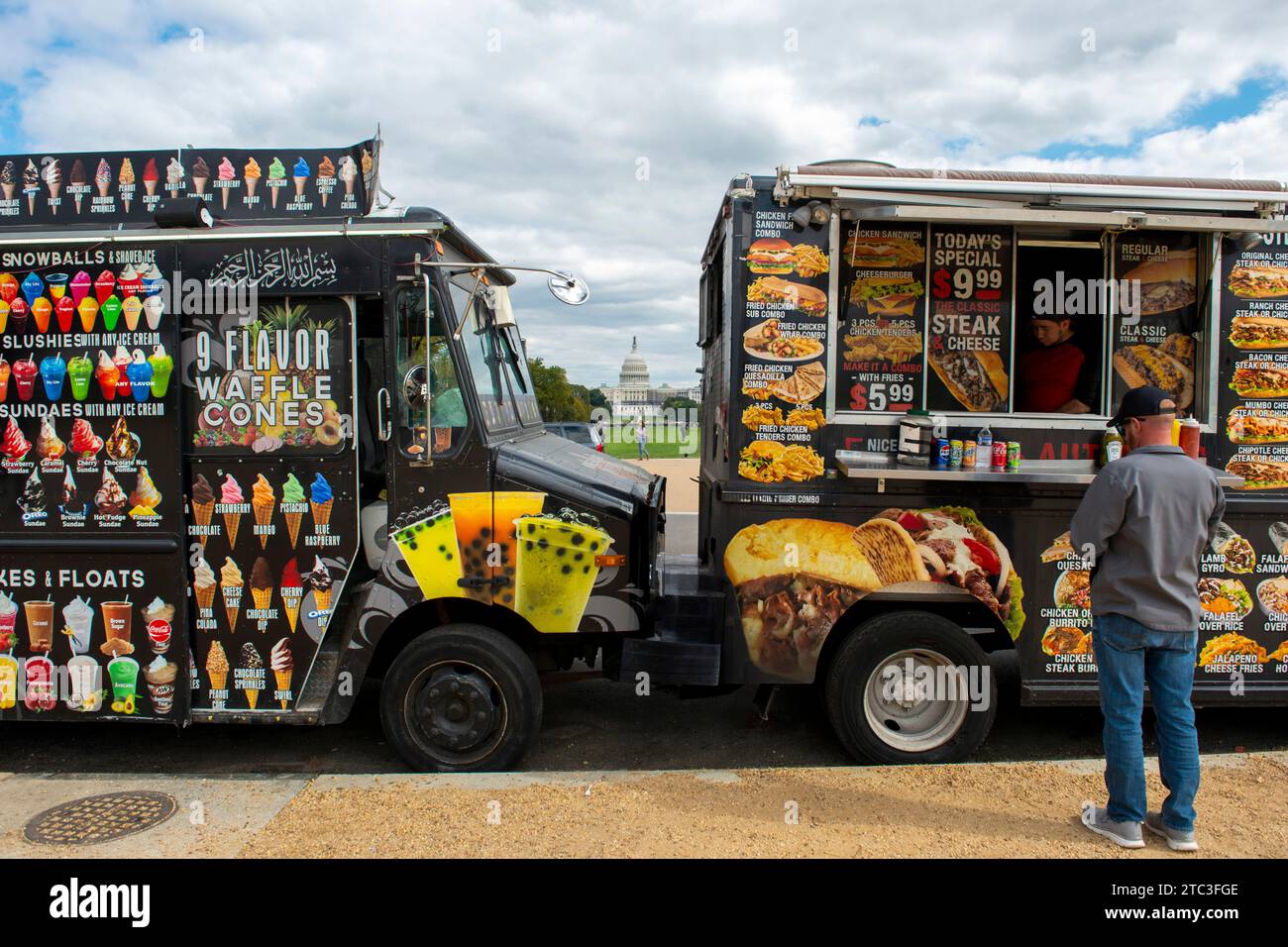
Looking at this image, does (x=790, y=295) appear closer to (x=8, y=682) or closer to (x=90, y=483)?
(x=90, y=483)

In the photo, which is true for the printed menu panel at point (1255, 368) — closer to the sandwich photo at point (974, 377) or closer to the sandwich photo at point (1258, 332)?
the sandwich photo at point (1258, 332)

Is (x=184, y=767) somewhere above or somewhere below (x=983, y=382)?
below

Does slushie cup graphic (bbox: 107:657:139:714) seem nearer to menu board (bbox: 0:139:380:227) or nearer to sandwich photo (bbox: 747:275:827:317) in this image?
menu board (bbox: 0:139:380:227)

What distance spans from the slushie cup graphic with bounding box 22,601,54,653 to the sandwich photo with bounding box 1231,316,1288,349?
23.0 ft

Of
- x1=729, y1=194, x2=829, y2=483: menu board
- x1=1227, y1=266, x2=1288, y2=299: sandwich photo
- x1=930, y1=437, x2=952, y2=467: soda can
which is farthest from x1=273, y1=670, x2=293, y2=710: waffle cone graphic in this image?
x1=1227, y1=266, x2=1288, y2=299: sandwich photo

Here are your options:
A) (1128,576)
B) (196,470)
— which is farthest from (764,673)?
(196,470)

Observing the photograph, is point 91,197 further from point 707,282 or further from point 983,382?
point 983,382

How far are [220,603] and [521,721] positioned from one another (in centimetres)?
182

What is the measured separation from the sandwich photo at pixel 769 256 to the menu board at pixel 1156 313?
200 cm

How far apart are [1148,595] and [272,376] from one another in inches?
179

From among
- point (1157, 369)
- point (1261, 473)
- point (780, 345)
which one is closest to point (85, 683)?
point (780, 345)

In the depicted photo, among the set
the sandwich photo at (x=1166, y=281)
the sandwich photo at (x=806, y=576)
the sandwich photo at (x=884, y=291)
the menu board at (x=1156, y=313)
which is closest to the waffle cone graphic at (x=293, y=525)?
the sandwich photo at (x=806, y=576)

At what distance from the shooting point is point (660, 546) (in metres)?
5.66

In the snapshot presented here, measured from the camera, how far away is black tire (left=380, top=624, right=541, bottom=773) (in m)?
4.73
